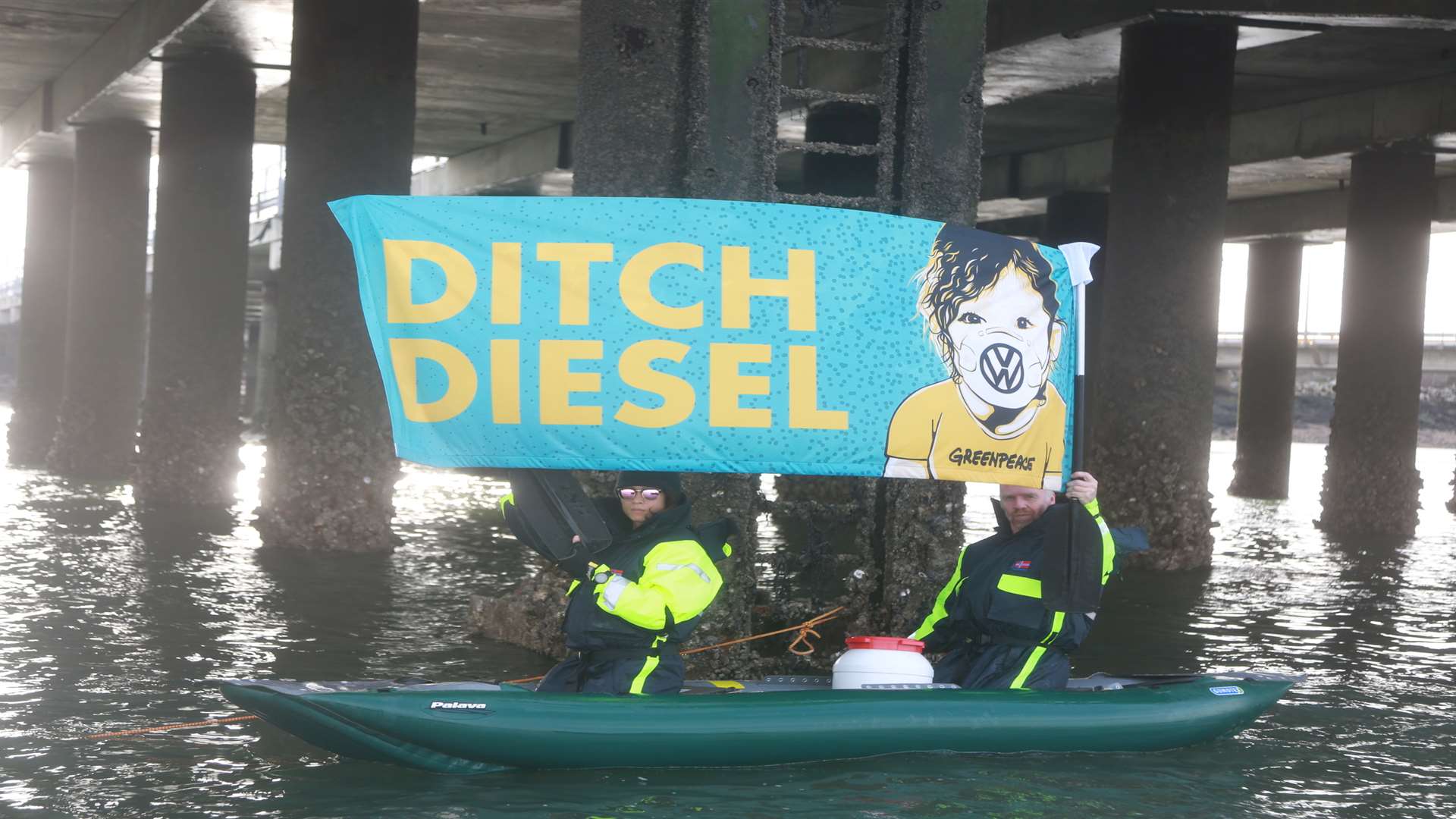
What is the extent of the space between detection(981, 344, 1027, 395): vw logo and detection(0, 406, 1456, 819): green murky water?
5.97 feet

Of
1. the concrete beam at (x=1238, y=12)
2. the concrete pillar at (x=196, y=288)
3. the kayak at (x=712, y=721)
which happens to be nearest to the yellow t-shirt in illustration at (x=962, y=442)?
the kayak at (x=712, y=721)

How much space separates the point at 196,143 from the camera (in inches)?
706

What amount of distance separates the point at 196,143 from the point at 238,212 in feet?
2.80

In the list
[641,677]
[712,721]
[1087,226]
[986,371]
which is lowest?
[712,721]

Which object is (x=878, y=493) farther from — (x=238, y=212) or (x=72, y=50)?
(x=72, y=50)

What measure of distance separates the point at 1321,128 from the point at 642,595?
1619 centimetres

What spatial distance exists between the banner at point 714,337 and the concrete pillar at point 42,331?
2002 cm

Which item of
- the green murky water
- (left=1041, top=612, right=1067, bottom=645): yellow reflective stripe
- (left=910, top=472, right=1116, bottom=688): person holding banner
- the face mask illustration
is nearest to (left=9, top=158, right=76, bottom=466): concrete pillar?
the green murky water

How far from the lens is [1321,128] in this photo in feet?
66.4

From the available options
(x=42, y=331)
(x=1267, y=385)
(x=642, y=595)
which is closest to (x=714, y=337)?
(x=642, y=595)

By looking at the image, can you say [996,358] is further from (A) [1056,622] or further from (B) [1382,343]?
(B) [1382,343]

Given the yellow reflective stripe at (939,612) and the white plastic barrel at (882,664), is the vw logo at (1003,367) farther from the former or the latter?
the white plastic barrel at (882,664)

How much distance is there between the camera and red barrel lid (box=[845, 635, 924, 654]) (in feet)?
24.3

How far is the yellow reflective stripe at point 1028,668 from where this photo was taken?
741 centimetres
